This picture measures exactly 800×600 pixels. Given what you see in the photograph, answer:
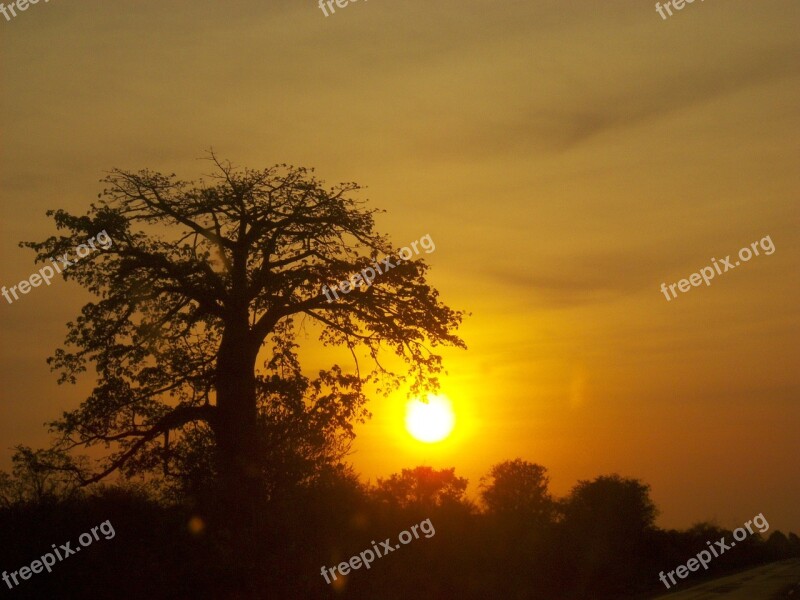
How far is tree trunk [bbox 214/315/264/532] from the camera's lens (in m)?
20.2

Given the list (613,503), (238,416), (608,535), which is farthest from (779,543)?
(238,416)

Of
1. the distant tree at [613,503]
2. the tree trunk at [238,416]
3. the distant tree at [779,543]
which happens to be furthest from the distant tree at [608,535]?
the distant tree at [779,543]

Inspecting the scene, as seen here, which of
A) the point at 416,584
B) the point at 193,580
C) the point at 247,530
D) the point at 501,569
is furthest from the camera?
the point at 501,569

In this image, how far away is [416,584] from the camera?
65.9 ft

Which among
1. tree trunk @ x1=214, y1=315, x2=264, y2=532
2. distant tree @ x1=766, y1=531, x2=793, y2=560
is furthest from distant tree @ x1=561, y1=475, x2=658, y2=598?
distant tree @ x1=766, y1=531, x2=793, y2=560

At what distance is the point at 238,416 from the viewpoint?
20703 mm

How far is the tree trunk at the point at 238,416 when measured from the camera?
20.2 m

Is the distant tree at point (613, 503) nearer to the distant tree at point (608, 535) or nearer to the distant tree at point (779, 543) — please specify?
the distant tree at point (608, 535)

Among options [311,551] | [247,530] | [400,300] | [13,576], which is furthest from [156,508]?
[400,300]

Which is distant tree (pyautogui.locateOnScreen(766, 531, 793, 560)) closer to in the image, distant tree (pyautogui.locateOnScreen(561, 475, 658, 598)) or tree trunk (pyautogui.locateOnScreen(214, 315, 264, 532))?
distant tree (pyautogui.locateOnScreen(561, 475, 658, 598))

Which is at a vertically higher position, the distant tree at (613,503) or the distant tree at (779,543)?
the distant tree at (613,503)

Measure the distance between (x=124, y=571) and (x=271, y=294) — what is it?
8400 millimetres

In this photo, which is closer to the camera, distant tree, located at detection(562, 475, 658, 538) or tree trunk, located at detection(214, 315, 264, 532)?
tree trunk, located at detection(214, 315, 264, 532)

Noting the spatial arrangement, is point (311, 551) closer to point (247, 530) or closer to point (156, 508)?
point (247, 530)
